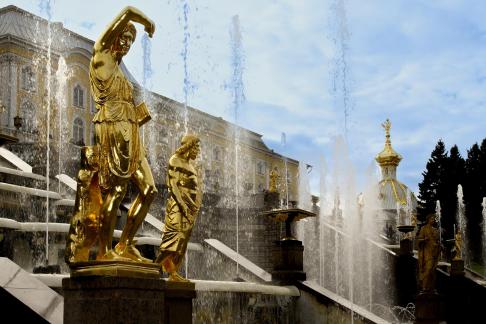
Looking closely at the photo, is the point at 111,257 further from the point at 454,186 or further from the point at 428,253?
the point at 454,186

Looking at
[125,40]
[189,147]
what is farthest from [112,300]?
[189,147]

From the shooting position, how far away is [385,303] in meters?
26.3

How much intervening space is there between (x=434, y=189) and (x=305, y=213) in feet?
156

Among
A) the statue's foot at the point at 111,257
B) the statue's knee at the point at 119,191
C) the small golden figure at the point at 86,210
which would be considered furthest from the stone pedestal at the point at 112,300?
the statue's knee at the point at 119,191

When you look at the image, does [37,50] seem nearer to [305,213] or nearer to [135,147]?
[305,213]

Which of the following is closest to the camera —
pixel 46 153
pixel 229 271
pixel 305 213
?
pixel 305 213

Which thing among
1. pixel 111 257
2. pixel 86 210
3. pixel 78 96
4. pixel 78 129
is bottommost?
pixel 111 257

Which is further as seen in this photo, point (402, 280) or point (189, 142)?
point (402, 280)

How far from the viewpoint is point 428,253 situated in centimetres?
1955

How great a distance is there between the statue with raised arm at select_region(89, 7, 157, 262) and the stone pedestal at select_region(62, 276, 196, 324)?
33cm

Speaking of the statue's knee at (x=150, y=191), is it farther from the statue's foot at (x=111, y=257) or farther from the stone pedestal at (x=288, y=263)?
the stone pedestal at (x=288, y=263)

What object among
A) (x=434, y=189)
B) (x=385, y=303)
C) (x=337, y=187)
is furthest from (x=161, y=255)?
(x=434, y=189)

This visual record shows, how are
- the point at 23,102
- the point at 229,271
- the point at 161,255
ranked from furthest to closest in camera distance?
the point at 23,102 < the point at 229,271 < the point at 161,255

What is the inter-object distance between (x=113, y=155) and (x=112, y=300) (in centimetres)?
154
